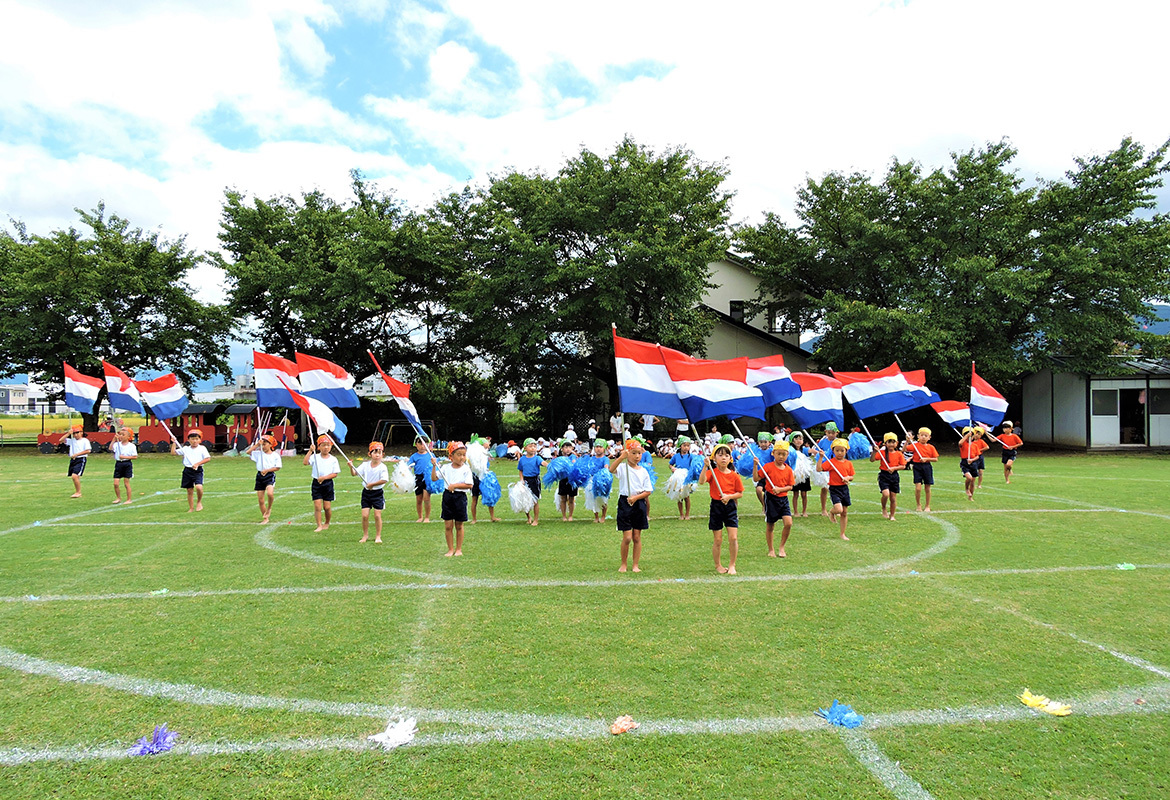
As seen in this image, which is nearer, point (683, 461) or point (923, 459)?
point (683, 461)

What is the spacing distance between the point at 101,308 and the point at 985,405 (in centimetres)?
3662

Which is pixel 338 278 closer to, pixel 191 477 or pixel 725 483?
pixel 191 477

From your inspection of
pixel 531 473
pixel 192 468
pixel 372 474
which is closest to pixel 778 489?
pixel 531 473

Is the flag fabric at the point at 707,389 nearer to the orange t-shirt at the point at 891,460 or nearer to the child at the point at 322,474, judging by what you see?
the orange t-shirt at the point at 891,460

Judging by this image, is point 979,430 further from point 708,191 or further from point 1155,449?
point 1155,449

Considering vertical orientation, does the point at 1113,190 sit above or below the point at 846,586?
above

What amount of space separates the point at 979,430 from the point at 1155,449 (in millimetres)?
21788

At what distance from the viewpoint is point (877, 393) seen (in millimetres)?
14898

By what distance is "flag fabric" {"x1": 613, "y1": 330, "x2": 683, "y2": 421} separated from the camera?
958cm

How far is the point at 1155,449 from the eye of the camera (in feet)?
103

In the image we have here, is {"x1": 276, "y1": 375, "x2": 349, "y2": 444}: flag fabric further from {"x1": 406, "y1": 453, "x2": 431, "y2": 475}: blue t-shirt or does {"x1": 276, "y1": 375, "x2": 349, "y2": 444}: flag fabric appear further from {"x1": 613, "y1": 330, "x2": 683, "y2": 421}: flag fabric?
{"x1": 613, "y1": 330, "x2": 683, "y2": 421}: flag fabric

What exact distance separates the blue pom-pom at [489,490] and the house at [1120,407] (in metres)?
29.0

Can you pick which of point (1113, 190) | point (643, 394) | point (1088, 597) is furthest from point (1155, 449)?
point (643, 394)

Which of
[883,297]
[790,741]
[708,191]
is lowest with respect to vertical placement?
[790,741]
